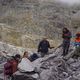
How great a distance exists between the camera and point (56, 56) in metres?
18.3

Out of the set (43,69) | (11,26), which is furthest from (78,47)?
(11,26)

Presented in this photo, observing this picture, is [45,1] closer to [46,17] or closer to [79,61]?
[46,17]

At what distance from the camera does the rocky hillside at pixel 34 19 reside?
4122 cm

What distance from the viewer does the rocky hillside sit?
135 ft

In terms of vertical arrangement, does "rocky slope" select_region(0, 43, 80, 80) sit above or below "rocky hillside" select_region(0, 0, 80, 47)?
above

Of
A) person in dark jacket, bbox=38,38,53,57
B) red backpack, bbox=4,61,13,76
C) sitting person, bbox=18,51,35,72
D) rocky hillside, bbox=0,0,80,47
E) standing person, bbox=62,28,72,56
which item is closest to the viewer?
red backpack, bbox=4,61,13,76

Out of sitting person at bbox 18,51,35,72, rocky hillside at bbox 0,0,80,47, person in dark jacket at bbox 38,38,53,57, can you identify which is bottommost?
rocky hillside at bbox 0,0,80,47

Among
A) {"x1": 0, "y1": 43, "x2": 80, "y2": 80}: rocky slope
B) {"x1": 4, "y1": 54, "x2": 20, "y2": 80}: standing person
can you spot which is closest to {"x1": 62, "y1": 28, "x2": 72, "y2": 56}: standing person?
{"x1": 0, "y1": 43, "x2": 80, "y2": 80}: rocky slope

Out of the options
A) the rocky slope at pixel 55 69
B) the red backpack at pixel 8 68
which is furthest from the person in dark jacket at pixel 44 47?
the red backpack at pixel 8 68

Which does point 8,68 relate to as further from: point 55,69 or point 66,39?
point 66,39

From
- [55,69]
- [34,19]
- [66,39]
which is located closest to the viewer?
[55,69]

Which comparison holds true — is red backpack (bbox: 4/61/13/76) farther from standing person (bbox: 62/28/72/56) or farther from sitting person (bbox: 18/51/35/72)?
standing person (bbox: 62/28/72/56)

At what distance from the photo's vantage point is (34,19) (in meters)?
46.4

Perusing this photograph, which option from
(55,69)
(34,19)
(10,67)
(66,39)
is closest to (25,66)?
(10,67)
